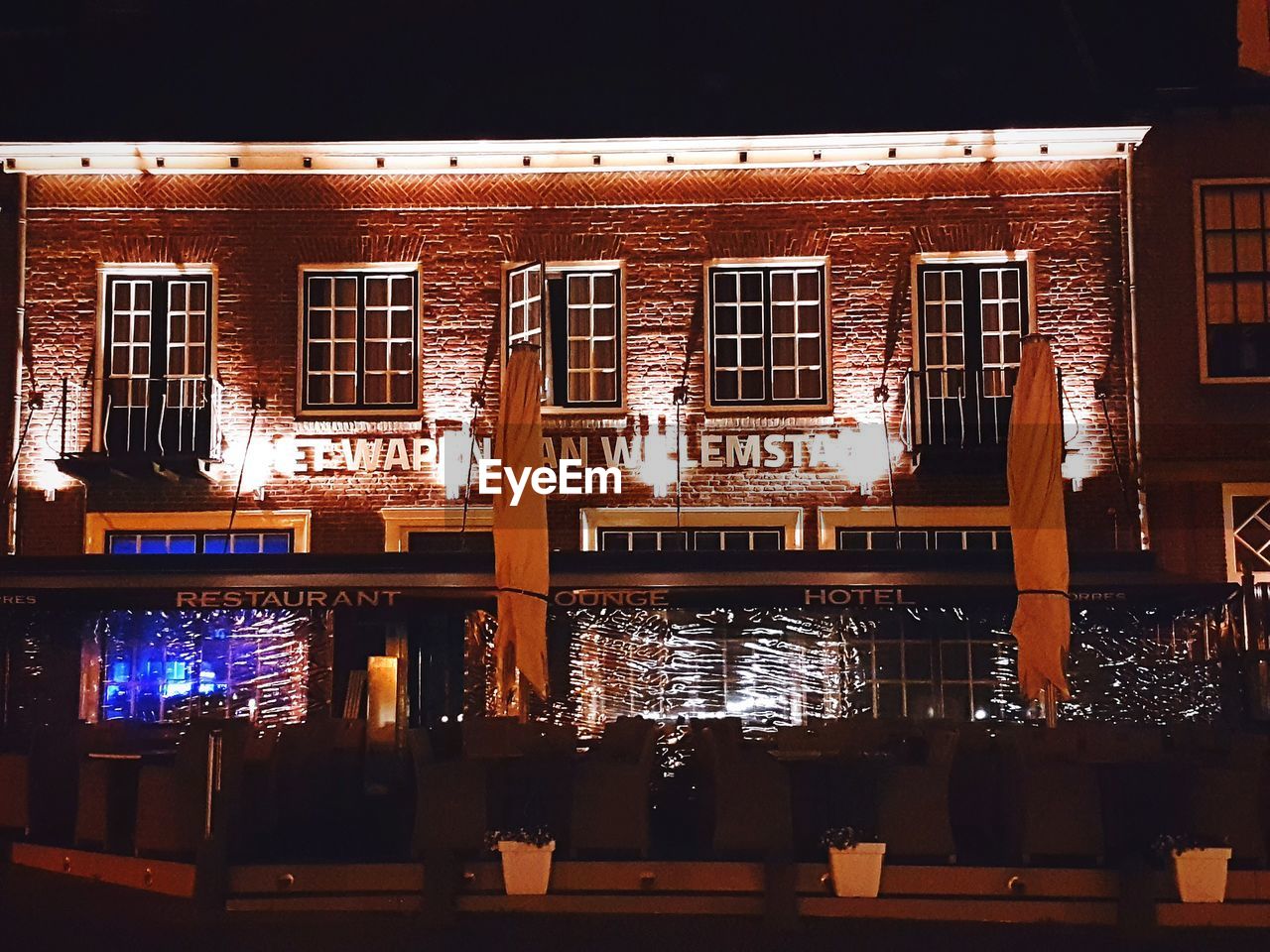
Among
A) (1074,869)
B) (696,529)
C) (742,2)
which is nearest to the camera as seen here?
(1074,869)

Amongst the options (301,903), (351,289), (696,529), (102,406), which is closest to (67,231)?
(102,406)

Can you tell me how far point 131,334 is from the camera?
55.2 ft

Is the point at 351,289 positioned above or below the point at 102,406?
above

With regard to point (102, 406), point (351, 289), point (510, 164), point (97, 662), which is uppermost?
point (510, 164)

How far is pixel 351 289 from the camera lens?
661 inches

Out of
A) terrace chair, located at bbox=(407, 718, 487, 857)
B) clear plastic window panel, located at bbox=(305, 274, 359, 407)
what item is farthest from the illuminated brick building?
terrace chair, located at bbox=(407, 718, 487, 857)

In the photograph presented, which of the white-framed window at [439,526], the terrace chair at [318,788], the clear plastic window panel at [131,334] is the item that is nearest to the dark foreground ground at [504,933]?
the terrace chair at [318,788]

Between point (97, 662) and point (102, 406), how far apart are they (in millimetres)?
2700

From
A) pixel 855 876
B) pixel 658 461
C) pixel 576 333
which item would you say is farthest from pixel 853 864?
pixel 576 333

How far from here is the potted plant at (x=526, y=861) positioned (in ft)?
32.3

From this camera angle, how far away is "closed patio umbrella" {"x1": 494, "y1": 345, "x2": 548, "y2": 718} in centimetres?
1192

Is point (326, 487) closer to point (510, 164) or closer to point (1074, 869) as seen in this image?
point (510, 164)

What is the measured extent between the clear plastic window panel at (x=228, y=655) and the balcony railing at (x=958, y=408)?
6.51 metres

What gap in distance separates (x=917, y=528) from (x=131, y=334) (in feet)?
28.3
